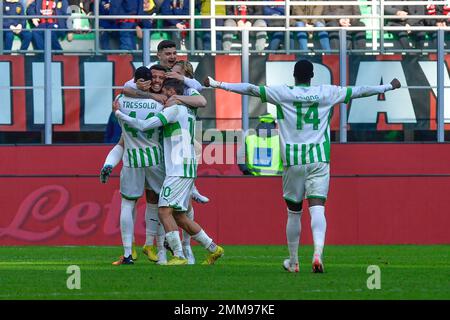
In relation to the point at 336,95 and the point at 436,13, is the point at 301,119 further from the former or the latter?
the point at 436,13

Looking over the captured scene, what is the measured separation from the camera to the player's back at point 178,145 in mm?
15508

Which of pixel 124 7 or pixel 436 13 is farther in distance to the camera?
pixel 436 13

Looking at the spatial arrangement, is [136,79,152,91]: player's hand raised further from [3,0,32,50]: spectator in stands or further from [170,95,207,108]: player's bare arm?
[3,0,32,50]: spectator in stands

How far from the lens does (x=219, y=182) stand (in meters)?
22.3

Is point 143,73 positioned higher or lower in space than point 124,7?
lower

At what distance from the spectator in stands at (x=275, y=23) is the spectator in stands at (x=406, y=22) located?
1822 millimetres

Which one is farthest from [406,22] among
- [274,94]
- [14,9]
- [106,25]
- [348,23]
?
[274,94]

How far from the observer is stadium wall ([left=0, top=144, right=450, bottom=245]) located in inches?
867

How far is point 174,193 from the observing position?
15.5 meters

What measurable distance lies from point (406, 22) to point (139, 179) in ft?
37.2

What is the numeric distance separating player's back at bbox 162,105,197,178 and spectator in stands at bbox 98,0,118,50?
9.94 metres

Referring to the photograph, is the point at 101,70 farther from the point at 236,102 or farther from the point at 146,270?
the point at 146,270

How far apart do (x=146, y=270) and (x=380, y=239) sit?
312 inches

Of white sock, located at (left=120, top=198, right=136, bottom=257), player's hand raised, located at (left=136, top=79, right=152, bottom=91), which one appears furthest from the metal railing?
player's hand raised, located at (left=136, top=79, right=152, bottom=91)
